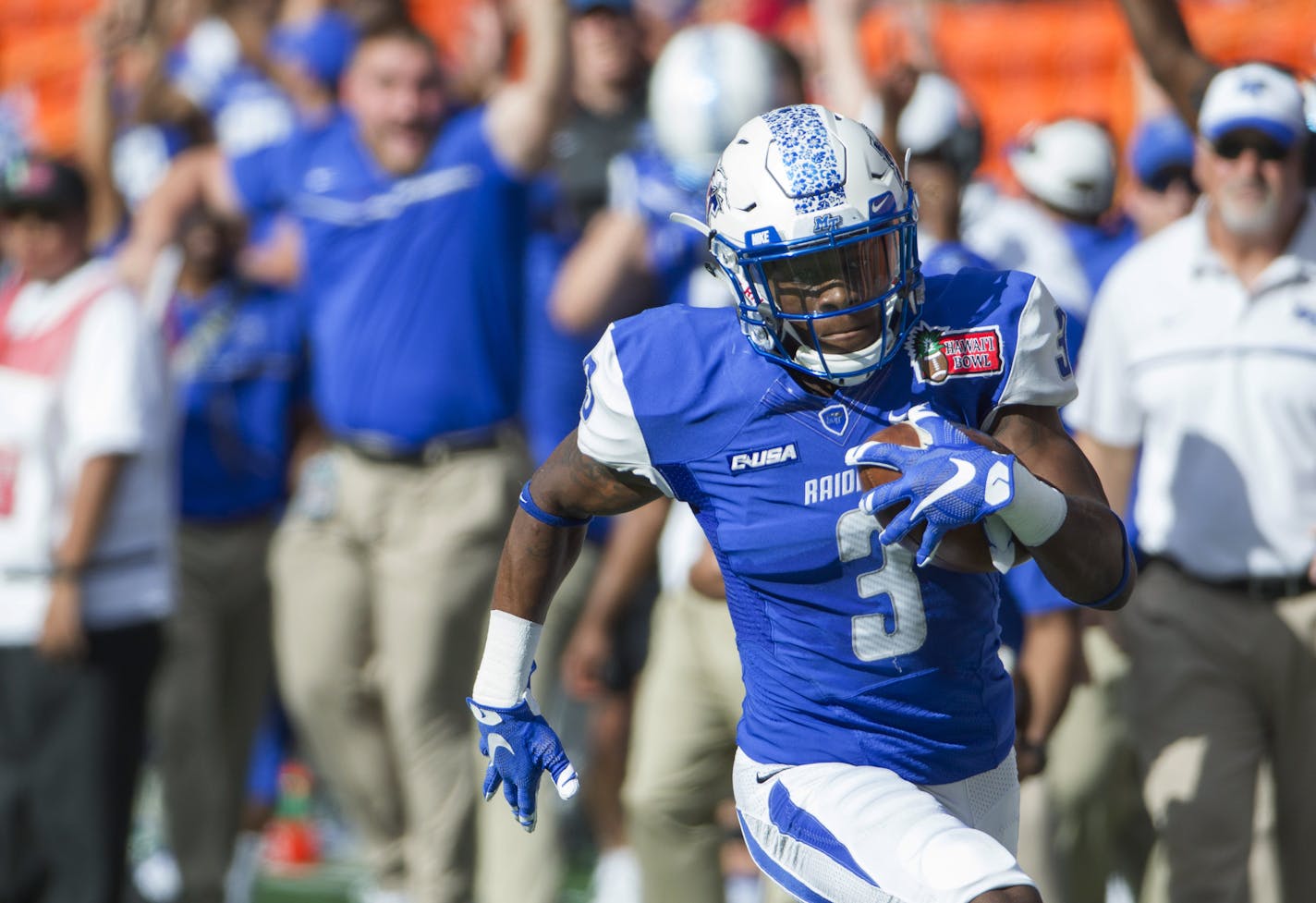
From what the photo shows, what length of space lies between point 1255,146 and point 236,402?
345 cm

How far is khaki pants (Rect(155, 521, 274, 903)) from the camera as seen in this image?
5957 millimetres

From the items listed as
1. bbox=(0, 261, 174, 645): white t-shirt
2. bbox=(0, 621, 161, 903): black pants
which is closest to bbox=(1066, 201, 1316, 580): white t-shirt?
bbox=(0, 261, 174, 645): white t-shirt

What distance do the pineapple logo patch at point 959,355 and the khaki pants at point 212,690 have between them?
11.3ft

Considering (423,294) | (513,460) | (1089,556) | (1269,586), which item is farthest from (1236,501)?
(423,294)

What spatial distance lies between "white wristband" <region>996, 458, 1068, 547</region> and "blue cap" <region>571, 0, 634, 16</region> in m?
3.83

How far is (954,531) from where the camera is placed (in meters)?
2.88

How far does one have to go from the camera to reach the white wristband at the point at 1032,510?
9.16 feet

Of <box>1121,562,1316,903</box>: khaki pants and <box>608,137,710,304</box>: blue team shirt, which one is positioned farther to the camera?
<box>608,137,710,304</box>: blue team shirt

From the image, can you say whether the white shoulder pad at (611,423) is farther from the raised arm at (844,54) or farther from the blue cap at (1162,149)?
the blue cap at (1162,149)

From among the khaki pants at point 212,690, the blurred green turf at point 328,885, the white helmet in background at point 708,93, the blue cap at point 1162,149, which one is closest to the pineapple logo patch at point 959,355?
the white helmet in background at point 708,93

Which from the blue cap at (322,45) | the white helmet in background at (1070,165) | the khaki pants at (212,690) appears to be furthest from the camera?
the blue cap at (322,45)

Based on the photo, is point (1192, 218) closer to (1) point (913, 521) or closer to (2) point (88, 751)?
(1) point (913, 521)

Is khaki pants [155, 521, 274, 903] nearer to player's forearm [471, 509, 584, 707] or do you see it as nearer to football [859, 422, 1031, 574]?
player's forearm [471, 509, 584, 707]

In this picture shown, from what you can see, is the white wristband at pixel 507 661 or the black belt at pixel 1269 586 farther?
the black belt at pixel 1269 586
